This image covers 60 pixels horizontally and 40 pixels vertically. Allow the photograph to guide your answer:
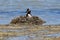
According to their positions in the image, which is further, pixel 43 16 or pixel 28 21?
pixel 43 16

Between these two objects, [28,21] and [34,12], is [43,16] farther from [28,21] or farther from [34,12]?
[28,21]

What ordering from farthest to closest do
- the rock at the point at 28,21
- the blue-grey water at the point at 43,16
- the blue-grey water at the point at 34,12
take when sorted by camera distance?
the blue-grey water at the point at 34,12 < the blue-grey water at the point at 43,16 < the rock at the point at 28,21

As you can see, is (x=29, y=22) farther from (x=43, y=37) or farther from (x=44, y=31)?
(x=43, y=37)

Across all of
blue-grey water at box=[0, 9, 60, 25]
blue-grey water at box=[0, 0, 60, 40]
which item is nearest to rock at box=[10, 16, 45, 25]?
blue-grey water at box=[0, 0, 60, 40]

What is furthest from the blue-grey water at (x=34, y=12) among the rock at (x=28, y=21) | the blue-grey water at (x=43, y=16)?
the rock at (x=28, y=21)

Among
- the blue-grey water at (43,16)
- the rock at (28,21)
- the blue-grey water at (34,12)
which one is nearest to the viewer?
the rock at (28,21)

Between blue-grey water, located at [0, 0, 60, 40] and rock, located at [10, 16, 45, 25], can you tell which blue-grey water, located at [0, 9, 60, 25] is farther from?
rock, located at [10, 16, 45, 25]

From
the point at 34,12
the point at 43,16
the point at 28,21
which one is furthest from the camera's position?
the point at 34,12

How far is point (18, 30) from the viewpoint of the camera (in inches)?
914

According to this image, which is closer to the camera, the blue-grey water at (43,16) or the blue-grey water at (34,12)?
the blue-grey water at (43,16)

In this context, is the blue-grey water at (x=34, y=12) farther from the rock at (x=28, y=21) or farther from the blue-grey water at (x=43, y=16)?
the rock at (x=28, y=21)

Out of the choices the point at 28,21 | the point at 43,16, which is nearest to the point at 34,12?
the point at 43,16

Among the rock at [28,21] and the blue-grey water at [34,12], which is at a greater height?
the rock at [28,21]

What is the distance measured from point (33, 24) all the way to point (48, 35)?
259 inches
